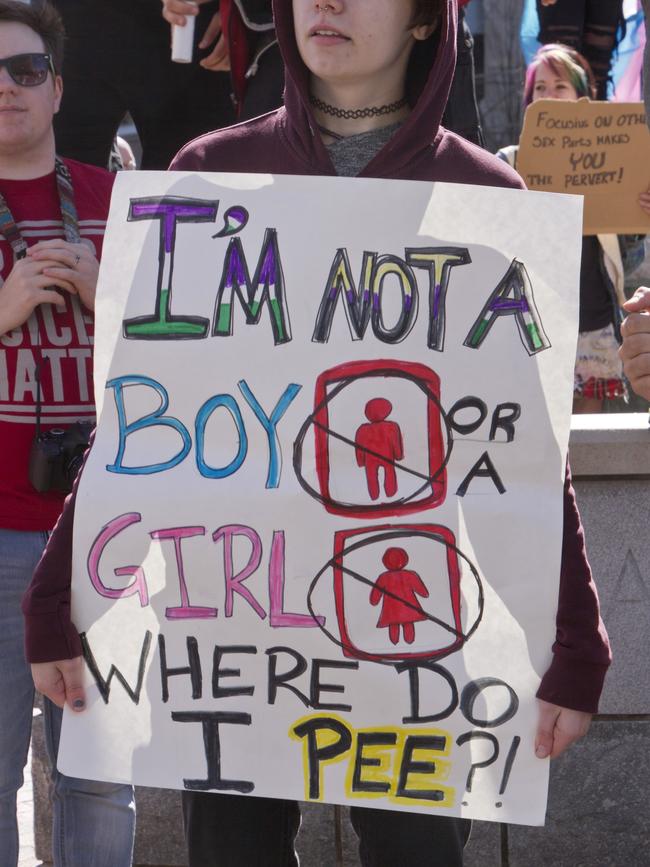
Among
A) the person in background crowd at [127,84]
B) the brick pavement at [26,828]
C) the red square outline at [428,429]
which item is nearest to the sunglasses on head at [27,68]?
the person in background crowd at [127,84]

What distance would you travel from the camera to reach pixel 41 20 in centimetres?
287

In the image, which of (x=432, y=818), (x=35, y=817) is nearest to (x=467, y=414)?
(x=432, y=818)

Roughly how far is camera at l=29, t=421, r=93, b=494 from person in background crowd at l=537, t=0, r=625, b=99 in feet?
9.77

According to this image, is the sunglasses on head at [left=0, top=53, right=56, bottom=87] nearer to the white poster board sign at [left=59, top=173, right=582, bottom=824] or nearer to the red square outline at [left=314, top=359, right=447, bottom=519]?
the white poster board sign at [left=59, top=173, right=582, bottom=824]

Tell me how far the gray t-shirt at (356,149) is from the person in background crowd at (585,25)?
2.86 metres

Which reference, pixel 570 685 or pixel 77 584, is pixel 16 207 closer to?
pixel 77 584

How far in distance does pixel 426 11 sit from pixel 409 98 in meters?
0.15

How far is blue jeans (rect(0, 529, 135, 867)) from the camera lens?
261 centimetres

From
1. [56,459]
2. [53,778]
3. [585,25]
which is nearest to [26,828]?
[53,778]

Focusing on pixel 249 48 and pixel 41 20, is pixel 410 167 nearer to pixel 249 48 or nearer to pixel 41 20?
pixel 41 20

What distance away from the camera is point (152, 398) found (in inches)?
79.3

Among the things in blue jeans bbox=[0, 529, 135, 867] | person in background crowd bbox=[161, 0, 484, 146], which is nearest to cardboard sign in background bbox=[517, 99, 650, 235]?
person in background crowd bbox=[161, 0, 484, 146]

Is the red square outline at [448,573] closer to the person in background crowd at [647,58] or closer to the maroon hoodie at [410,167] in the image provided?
the maroon hoodie at [410,167]

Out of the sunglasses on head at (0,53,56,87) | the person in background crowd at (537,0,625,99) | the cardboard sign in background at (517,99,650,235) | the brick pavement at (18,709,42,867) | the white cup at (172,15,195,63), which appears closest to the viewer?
the sunglasses on head at (0,53,56,87)
